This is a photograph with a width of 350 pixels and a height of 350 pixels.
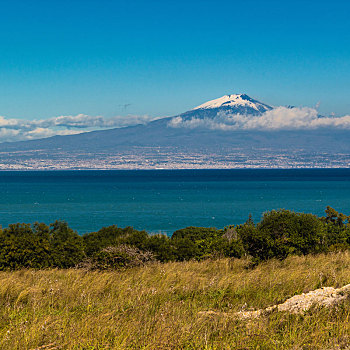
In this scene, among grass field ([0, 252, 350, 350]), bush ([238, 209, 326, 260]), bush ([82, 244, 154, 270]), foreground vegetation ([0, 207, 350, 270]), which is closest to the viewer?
grass field ([0, 252, 350, 350])

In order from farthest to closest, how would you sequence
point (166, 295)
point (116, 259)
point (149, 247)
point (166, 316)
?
1. point (149, 247)
2. point (116, 259)
3. point (166, 295)
4. point (166, 316)

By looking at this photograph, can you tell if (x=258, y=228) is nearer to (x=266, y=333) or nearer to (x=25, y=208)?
(x=266, y=333)

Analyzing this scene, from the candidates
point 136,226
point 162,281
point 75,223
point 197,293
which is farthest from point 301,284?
point 75,223

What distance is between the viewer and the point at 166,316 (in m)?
6.53

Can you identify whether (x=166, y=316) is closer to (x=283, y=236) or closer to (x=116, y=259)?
(x=116, y=259)

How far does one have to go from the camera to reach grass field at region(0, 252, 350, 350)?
5355mm

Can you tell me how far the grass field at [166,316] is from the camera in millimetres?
5355

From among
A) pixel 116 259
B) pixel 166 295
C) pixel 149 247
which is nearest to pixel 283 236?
pixel 149 247

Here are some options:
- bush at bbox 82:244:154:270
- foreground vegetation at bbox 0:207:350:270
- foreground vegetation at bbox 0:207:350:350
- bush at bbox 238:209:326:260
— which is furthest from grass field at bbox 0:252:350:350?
bush at bbox 238:209:326:260

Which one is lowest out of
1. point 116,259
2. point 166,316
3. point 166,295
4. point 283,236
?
point 116,259

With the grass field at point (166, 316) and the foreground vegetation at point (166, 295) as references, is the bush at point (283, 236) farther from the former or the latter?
the grass field at point (166, 316)

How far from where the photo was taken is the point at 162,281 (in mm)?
9773

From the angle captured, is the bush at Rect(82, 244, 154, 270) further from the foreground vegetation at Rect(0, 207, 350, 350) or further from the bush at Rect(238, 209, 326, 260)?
the bush at Rect(238, 209, 326, 260)

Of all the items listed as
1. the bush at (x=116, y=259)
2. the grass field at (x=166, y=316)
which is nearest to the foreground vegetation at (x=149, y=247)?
the bush at (x=116, y=259)
